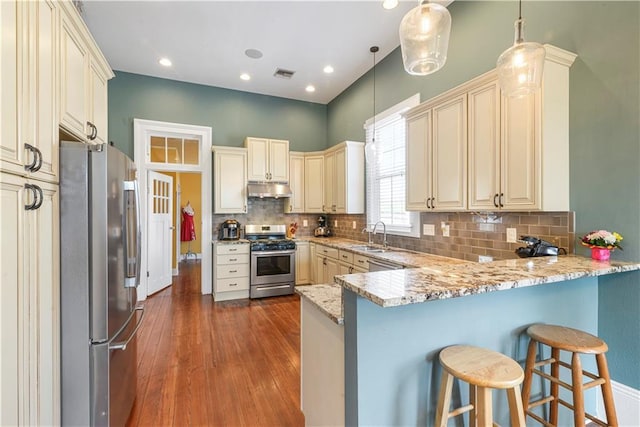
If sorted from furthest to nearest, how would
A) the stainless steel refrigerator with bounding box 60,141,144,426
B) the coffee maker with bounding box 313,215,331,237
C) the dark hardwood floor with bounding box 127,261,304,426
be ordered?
the coffee maker with bounding box 313,215,331,237
the dark hardwood floor with bounding box 127,261,304,426
the stainless steel refrigerator with bounding box 60,141,144,426

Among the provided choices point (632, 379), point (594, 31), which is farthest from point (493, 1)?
point (632, 379)

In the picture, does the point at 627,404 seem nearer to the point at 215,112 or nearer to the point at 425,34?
→ the point at 425,34

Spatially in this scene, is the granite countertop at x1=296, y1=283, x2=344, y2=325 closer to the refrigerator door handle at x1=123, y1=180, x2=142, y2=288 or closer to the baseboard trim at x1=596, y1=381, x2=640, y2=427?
the refrigerator door handle at x1=123, y1=180, x2=142, y2=288

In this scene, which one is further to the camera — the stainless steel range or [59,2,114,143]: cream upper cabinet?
the stainless steel range

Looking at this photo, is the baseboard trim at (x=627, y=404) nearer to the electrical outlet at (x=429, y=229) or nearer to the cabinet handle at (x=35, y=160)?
the electrical outlet at (x=429, y=229)

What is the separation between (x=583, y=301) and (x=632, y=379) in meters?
0.54

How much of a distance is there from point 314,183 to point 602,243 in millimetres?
3967

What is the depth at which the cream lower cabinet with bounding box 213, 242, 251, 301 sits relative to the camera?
4383mm

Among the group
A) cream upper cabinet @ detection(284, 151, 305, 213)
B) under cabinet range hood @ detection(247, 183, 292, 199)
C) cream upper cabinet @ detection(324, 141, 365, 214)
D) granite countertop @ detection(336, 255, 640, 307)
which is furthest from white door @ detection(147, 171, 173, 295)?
granite countertop @ detection(336, 255, 640, 307)

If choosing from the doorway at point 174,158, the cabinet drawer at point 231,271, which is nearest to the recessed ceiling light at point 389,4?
the doorway at point 174,158

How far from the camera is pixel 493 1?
8.43ft

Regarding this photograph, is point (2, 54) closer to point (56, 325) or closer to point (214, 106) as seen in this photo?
point (56, 325)

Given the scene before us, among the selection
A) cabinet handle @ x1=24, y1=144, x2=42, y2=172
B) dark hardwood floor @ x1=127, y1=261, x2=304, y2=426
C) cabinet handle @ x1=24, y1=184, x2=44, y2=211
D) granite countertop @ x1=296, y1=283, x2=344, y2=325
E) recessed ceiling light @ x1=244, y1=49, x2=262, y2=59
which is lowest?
dark hardwood floor @ x1=127, y1=261, x2=304, y2=426

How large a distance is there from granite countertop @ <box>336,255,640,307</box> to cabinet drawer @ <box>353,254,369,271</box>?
1.70 metres
